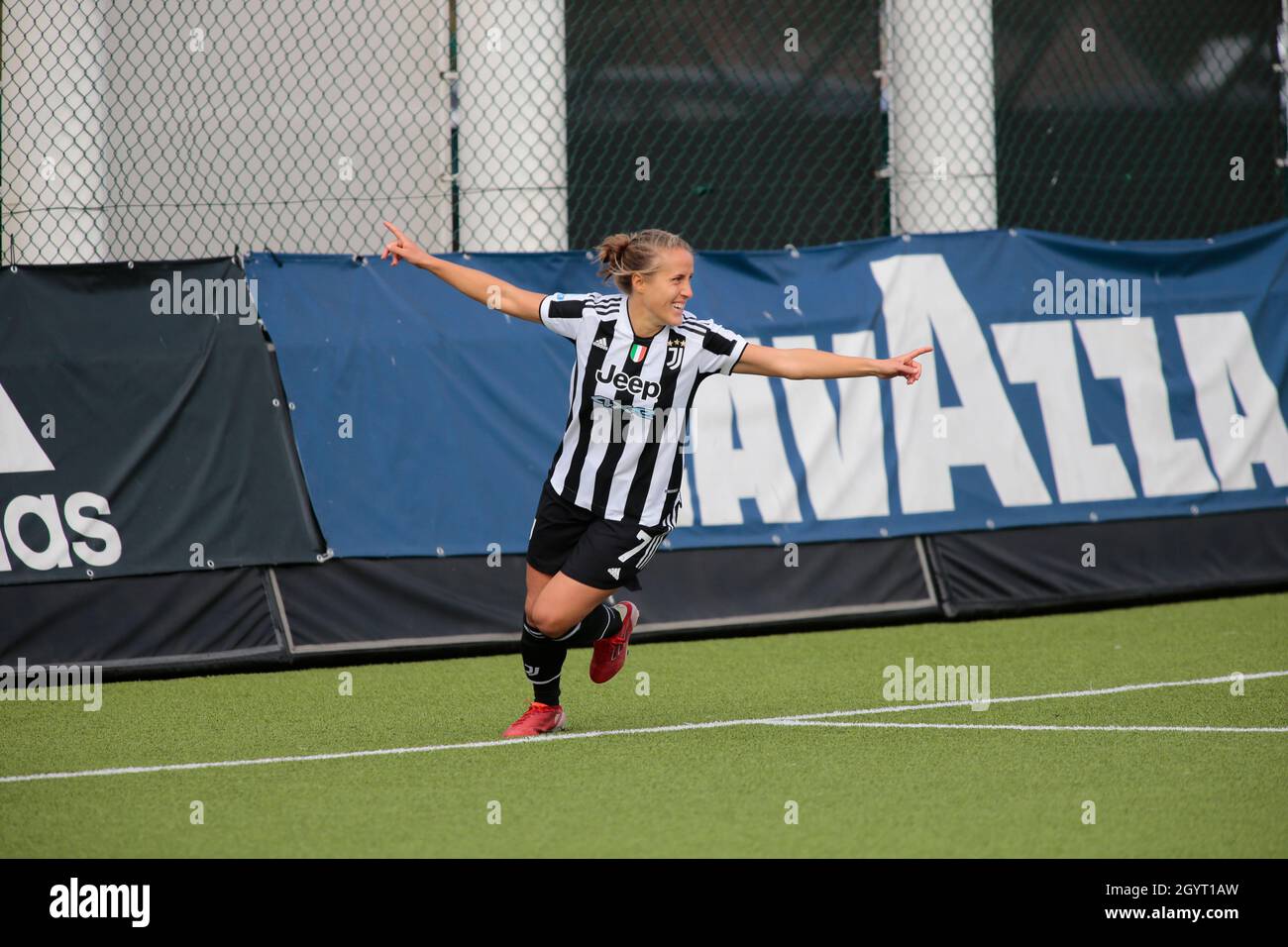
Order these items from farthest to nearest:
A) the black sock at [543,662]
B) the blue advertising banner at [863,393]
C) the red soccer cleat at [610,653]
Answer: the blue advertising banner at [863,393], the red soccer cleat at [610,653], the black sock at [543,662]

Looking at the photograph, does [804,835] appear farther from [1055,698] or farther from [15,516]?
[15,516]

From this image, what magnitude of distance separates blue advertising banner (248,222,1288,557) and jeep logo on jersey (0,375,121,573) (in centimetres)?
110

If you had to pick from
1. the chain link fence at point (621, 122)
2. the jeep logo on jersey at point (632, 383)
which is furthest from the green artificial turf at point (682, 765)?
the chain link fence at point (621, 122)

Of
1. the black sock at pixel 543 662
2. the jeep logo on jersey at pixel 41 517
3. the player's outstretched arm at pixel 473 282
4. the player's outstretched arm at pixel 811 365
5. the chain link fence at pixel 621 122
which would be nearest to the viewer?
the player's outstretched arm at pixel 811 365

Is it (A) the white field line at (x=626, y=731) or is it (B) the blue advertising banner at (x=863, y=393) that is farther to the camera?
(B) the blue advertising banner at (x=863, y=393)

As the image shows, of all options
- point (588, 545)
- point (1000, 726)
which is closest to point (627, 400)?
point (588, 545)

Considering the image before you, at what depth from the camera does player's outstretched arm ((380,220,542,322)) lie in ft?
20.0

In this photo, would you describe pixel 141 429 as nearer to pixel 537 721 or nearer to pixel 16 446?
pixel 16 446

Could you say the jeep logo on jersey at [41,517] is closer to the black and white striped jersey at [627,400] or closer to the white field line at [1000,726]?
the black and white striped jersey at [627,400]

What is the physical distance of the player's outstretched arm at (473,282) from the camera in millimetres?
6098

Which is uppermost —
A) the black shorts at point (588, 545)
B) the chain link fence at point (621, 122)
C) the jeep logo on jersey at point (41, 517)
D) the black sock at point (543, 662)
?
the chain link fence at point (621, 122)

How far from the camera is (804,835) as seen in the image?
455 centimetres

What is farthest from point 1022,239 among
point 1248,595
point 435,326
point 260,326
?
point 260,326

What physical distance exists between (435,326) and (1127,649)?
410 cm
